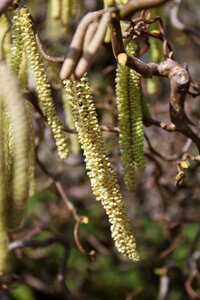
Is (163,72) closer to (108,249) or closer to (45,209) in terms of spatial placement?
(108,249)

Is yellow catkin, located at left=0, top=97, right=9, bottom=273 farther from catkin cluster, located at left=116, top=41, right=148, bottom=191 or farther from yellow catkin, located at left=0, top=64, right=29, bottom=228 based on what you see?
catkin cluster, located at left=116, top=41, right=148, bottom=191

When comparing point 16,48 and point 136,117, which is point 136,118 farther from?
point 16,48

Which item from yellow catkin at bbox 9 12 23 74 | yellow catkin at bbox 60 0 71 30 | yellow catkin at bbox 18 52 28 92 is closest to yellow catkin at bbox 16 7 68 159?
yellow catkin at bbox 9 12 23 74

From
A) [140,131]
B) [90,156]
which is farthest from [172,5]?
[90,156]

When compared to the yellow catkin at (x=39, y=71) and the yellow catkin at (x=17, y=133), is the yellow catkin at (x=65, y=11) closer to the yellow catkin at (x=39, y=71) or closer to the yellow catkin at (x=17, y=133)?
the yellow catkin at (x=39, y=71)

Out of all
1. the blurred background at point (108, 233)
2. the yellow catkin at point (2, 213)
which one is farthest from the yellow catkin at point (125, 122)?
the blurred background at point (108, 233)

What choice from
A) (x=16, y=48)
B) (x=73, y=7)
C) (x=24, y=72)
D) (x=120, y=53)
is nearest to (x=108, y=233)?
(x=73, y=7)

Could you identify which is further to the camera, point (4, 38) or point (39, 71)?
point (4, 38)
